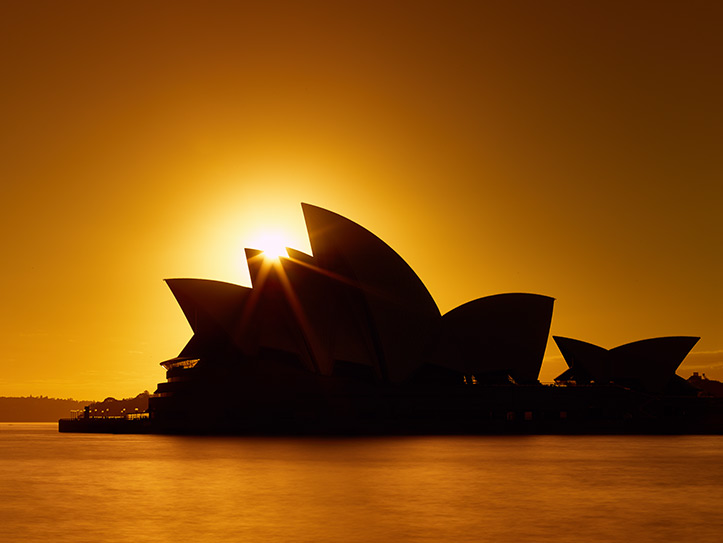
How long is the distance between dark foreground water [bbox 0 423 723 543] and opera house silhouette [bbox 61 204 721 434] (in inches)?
869

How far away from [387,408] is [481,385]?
8.83 meters

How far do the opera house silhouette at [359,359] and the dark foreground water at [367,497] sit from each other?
2207cm

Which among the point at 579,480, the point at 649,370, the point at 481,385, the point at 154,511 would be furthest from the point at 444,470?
the point at 649,370

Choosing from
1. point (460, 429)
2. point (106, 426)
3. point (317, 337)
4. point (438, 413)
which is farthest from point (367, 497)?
point (106, 426)

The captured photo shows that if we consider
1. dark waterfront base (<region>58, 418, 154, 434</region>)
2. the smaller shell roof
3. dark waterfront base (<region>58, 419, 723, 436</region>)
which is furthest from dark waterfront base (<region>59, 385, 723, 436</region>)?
dark waterfront base (<region>58, 418, 154, 434</region>)

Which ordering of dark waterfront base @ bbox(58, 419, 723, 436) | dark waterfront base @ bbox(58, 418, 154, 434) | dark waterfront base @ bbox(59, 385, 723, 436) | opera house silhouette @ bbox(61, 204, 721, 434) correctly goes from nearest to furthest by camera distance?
opera house silhouette @ bbox(61, 204, 721, 434) → dark waterfront base @ bbox(58, 419, 723, 436) → dark waterfront base @ bbox(59, 385, 723, 436) → dark waterfront base @ bbox(58, 418, 154, 434)

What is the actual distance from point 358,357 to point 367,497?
129 feet

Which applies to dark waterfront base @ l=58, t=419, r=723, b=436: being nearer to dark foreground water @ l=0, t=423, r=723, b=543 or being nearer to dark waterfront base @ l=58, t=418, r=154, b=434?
dark waterfront base @ l=58, t=418, r=154, b=434

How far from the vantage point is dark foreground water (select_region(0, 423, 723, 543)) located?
16.7m

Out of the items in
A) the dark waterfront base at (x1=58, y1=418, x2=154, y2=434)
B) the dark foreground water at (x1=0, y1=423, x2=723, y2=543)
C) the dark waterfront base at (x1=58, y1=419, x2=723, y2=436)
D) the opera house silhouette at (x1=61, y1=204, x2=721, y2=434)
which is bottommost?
the dark foreground water at (x1=0, y1=423, x2=723, y2=543)

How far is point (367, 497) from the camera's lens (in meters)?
22.1

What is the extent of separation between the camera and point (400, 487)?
80.5 ft

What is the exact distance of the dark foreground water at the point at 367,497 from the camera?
16703mm

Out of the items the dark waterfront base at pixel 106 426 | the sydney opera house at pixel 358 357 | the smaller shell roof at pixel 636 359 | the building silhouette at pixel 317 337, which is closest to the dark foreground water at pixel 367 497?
the building silhouette at pixel 317 337
